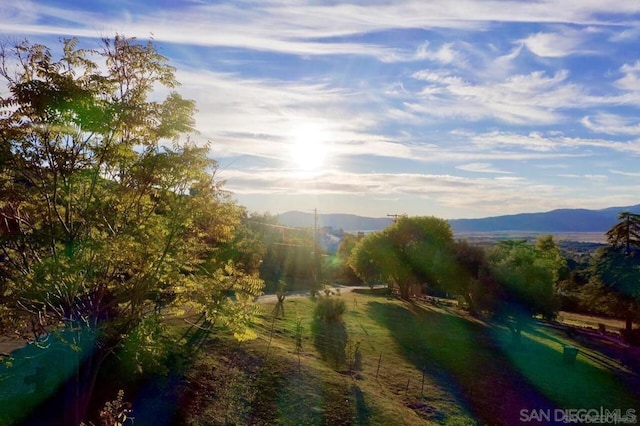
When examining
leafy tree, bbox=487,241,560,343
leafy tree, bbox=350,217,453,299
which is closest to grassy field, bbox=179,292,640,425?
leafy tree, bbox=487,241,560,343

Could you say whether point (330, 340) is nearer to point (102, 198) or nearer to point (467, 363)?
point (467, 363)

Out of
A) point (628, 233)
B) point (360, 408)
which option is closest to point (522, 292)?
point (628, 233)

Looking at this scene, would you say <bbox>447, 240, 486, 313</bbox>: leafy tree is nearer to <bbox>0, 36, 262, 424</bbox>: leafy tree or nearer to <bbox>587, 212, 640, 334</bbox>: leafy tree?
<bbox>587, 212, 640, 334</bbox>: leafy tree

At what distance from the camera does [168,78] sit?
1100 centimetres

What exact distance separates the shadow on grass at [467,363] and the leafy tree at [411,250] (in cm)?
811

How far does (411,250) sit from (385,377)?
30976 millimetres

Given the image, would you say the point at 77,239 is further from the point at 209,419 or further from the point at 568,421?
the point at 568,421

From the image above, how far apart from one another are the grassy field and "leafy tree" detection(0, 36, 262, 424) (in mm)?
6573

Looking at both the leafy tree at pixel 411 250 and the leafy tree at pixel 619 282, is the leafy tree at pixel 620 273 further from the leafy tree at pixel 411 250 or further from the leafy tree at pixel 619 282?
the leafy tree at pixel 411 250

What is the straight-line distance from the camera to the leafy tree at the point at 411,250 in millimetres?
50500

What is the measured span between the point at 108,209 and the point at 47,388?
392 inches

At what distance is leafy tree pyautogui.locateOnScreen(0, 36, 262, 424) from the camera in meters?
9.48

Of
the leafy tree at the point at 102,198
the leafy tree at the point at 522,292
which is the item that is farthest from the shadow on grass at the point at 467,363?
the leafy tree at the point at 102,198

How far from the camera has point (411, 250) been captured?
53.1 m
